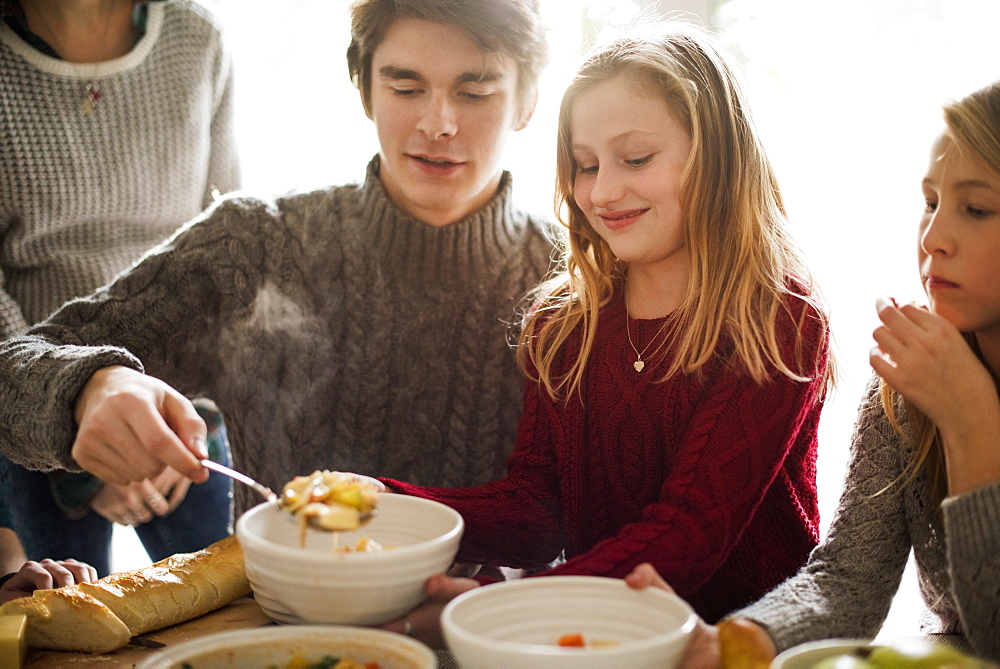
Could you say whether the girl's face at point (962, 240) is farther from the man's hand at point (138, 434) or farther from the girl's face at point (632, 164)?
the man's hand at point (138, 434)

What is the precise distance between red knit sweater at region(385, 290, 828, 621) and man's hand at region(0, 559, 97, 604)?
1.49 feet

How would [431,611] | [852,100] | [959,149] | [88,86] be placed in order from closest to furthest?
[431,611]
[959,149]
[88,86]
[852,100]

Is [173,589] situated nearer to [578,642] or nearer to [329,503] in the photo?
[329,503]

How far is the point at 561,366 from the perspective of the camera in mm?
1432

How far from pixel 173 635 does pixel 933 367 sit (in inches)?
36.9

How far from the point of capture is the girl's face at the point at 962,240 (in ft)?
3.38

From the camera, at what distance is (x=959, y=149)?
1054 mm

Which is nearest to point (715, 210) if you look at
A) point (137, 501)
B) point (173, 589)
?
point (173, 589)

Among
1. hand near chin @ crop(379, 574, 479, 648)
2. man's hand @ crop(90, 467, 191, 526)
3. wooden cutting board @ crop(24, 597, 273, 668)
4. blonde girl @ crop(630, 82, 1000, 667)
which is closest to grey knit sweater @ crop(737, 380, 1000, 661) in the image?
blonde girl @ crop(630, 82, 1000, 667)

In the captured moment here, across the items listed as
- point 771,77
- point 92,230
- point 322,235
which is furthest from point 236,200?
point 771,77

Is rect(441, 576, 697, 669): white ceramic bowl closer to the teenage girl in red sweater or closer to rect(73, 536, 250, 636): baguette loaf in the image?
the teenage girl in red sweater

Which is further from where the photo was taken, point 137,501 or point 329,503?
point 137,501

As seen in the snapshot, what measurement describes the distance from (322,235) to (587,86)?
61 centimetres

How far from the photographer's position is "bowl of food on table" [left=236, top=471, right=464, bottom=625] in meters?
0.86
